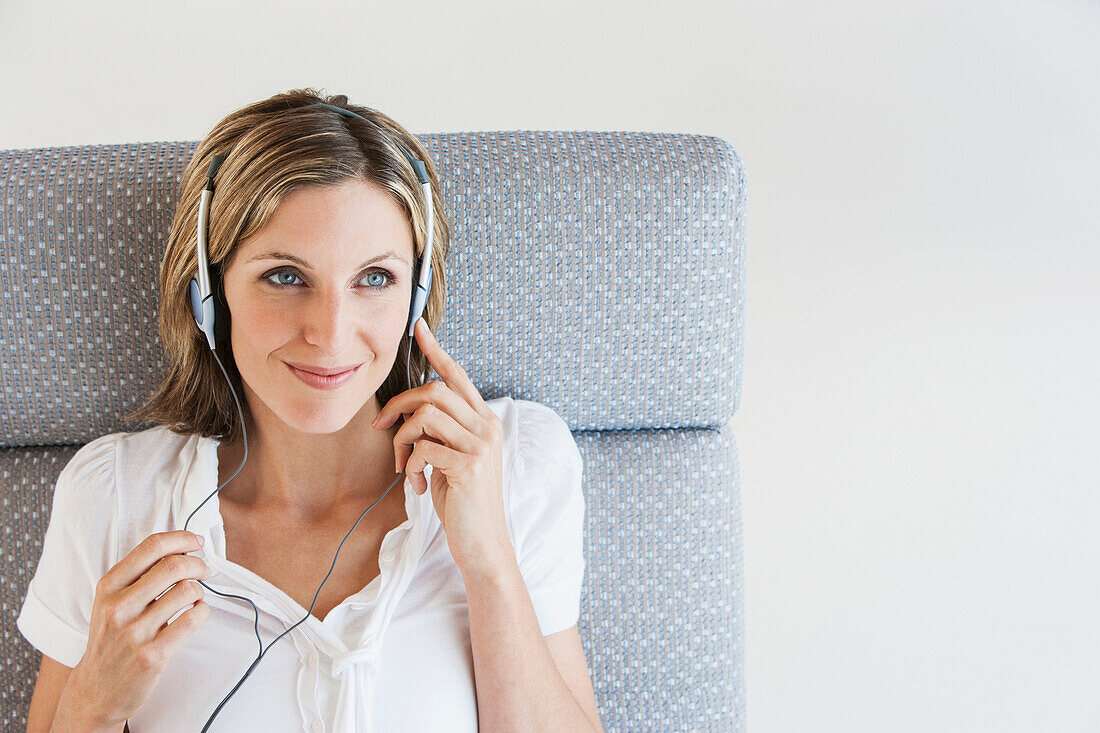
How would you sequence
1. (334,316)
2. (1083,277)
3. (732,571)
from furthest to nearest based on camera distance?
(1083,277) → (732,571) → (334,316)

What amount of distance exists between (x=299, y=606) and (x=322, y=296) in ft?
1.14

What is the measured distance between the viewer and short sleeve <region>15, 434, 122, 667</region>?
34.4 inches

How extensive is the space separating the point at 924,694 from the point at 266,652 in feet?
3.62

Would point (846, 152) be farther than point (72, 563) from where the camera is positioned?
Yes

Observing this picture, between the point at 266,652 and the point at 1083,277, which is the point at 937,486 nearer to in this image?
the point at 1083,277

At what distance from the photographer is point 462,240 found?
1003 mm

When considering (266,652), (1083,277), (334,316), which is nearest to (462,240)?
(334,316)

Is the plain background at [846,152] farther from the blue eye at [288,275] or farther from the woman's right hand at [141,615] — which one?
the woman's right hand at [141,615]

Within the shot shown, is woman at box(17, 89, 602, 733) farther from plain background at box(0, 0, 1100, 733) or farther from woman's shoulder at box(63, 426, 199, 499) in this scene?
plain background at box(0, 0, 1100, 733)

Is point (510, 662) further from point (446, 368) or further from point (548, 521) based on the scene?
point (446, 368)

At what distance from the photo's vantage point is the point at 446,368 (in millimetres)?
857

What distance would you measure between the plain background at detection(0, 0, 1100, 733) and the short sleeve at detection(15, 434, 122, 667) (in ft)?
2.17

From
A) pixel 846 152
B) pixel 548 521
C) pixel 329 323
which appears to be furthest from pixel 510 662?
pixel 846 152

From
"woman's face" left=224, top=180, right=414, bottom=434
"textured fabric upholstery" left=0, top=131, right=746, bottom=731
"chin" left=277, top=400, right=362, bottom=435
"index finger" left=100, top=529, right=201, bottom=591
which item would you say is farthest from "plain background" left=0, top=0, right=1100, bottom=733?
"index finger" left=100, top=529, right=201, bottom=591
